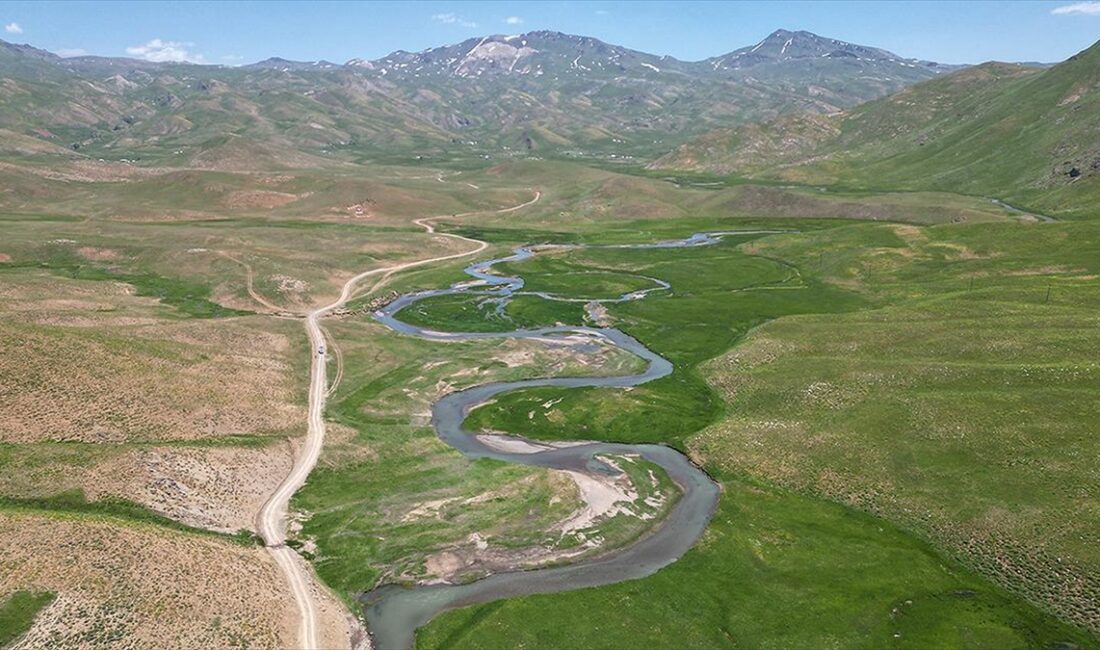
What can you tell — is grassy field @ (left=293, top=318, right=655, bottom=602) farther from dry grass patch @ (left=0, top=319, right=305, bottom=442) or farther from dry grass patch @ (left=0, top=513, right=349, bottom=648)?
dry grass patch @ (left=0, top=319, right=305, bottom=442)

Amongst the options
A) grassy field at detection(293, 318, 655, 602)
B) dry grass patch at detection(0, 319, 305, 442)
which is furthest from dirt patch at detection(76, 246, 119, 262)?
grassy field at detection(293, 318, 655, 602)

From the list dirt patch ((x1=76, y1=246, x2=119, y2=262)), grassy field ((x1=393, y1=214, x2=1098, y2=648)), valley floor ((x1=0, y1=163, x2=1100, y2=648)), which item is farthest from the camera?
dirt patch ((x1=76, y1=246, x2=119, y2=262))

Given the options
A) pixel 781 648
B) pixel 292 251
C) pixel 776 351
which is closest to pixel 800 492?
pixel 781 648

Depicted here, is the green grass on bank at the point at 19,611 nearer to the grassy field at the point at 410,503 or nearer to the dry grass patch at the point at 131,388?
the grassy field at the point at 410,503

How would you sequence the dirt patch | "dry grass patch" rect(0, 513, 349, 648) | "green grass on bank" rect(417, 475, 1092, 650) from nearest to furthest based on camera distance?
1. "dry grass patch" rect(0, 513, 349, 648)
2. "green grass on bank" rect(417, 475, 1092, 650)
3. the dirt patch

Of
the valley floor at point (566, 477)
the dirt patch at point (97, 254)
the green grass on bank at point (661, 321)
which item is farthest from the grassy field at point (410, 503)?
the dirt patch at point (97, 254)

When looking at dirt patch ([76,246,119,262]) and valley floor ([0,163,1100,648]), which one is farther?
dirt patch ([76,246,119,262])

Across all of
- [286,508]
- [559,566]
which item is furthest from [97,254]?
[559,566]
